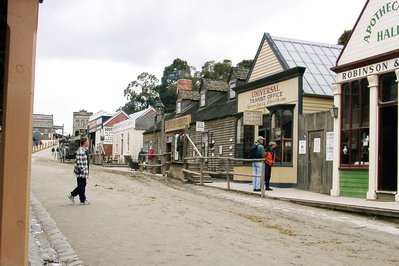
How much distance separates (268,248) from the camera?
723 cm

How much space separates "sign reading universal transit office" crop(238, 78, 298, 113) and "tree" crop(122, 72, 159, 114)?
207ft

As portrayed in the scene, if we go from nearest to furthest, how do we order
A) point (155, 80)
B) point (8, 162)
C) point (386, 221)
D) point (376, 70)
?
1. point (8, 162)
2. point (386, 221)
3. point (376, 70)
4. point (155, 80)

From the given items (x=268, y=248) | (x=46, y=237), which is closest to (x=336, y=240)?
(x=268, y=248)

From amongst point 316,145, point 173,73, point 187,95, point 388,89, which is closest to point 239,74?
point 187,95

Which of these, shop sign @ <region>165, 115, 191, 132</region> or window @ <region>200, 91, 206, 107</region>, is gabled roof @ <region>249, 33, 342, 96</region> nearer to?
shop sign @ <region>165, 115, 191, 132</region>

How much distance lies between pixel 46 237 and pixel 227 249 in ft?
9.74

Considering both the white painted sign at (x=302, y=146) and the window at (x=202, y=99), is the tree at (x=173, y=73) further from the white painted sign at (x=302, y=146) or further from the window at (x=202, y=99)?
the white painted sign at (x=302, y=146)

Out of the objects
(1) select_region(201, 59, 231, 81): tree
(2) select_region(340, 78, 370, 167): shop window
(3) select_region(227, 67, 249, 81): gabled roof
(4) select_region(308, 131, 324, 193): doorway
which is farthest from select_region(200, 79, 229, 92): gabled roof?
(1) select_region(201, 59, 231, 81): tree

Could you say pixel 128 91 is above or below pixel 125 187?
above

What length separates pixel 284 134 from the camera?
64.3 feet

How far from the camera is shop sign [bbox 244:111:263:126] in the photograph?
21.3m

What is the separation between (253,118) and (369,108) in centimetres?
710

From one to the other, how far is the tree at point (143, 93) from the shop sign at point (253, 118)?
6480cm

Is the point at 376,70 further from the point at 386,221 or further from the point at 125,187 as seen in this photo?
the point at 125,187
